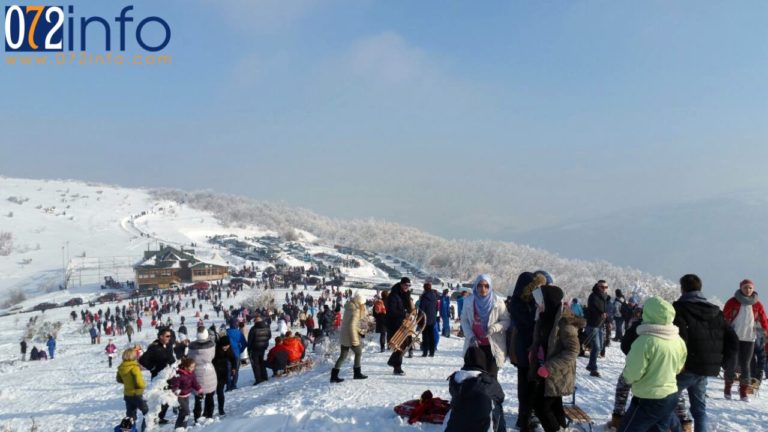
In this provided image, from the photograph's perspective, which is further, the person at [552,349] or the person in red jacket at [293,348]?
the person in red jacket at [293,348]

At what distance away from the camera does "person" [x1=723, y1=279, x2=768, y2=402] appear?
6.50 meters

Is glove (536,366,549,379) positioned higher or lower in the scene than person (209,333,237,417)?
higher

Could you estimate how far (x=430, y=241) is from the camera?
101750mm

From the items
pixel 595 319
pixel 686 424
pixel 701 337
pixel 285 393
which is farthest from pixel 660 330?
pixel 285 393

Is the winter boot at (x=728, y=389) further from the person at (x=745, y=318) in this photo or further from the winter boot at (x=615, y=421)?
the winter boot at (x=615, y=421)

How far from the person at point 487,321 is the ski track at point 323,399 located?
78cm

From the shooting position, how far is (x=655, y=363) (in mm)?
4043

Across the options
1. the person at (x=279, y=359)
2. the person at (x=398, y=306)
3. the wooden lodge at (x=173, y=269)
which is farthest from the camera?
the wooden lodge at (x=173, y=269)

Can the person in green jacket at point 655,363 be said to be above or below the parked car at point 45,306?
above

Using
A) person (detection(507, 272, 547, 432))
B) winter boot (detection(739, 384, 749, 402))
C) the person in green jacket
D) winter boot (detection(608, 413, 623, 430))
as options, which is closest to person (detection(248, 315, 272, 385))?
person (detection(507, 272, 547, 432))

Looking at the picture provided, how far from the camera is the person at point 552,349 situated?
14.7ft

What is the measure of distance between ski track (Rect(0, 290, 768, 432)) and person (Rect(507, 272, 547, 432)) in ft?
1.66

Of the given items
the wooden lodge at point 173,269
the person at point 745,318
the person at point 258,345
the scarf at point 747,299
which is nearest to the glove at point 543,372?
the person at point 745,318

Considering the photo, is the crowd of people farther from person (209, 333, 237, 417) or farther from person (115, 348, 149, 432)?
person (209, 333, 237, 417)
